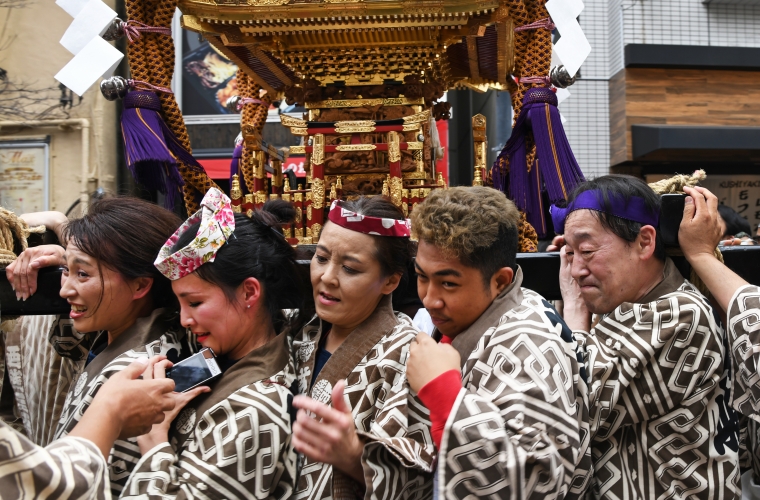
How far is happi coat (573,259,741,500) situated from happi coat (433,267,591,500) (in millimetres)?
147

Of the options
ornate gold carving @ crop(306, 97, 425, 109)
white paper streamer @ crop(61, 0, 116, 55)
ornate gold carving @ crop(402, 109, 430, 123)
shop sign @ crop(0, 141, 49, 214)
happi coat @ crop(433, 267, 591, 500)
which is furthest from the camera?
shop sign @ crop(0, 141, 49, 214)

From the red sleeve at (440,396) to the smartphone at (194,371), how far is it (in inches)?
26.7

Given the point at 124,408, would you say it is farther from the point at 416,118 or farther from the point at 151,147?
the point at 416,118

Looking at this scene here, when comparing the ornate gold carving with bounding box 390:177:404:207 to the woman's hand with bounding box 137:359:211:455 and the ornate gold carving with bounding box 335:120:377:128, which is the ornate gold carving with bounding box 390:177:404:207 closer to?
the ornate gold carving with bounding box 335:120:377:128

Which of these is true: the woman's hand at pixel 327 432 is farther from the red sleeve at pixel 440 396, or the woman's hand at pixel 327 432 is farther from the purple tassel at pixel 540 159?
the purple tassel at pixel 540 159

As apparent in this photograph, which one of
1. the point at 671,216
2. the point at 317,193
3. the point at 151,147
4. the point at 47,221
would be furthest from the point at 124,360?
the point at 317,193

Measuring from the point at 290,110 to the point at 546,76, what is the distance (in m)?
6.13

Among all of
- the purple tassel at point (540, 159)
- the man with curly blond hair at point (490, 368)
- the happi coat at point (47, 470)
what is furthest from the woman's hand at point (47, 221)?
the purple tassel at point (540, 159)

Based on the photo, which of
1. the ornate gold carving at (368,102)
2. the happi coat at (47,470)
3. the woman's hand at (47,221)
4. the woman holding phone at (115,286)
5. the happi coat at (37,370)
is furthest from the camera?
the ornate gold carving at (368,102)

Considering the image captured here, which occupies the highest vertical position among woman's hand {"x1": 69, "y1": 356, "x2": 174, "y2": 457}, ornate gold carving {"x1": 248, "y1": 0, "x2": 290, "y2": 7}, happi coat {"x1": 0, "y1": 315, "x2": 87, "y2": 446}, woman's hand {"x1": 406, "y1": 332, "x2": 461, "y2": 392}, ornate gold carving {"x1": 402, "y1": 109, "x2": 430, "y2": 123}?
ornate gold carving {"x1": 248, "y1": 0, "x2": 290, "y2": 7}

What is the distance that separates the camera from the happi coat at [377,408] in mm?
1732

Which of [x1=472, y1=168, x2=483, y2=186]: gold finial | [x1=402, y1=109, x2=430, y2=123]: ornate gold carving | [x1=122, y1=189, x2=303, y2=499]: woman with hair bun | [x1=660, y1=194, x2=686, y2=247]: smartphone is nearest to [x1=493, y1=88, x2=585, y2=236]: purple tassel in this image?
[x1=472, y1=168, x2=483, y2=186]: gold finial

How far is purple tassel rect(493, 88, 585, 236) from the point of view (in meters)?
4.71

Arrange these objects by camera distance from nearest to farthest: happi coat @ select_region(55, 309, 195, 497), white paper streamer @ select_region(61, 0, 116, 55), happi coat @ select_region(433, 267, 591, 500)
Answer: happi coat @ select_region(433, 267, 591, 500)
happi coat @ select_region(55, 309, 195, 497)
white paper streamer @ select_region(61, 0, 116, 55)
